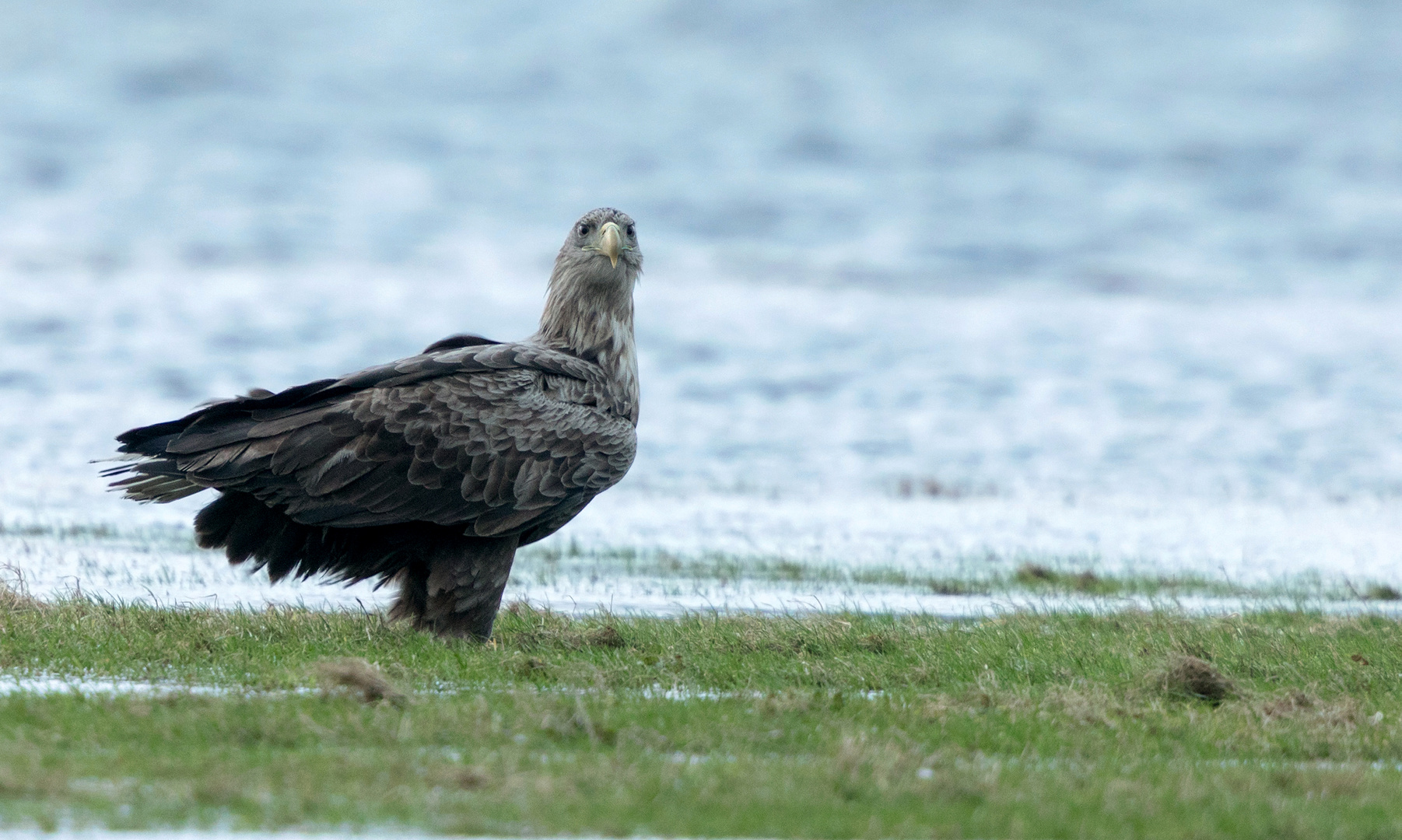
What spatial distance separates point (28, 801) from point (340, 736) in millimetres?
1372

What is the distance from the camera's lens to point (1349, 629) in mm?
10711

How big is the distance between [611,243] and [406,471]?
7.94ft

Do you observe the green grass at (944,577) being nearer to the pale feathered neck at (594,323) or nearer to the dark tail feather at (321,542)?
the pale feathered neck at (594,323)

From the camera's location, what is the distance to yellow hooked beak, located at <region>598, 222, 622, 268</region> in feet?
36.1

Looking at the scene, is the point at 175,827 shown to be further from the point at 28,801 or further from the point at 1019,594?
the point at 1019,594

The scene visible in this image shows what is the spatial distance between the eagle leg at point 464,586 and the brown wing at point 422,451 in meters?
0.18

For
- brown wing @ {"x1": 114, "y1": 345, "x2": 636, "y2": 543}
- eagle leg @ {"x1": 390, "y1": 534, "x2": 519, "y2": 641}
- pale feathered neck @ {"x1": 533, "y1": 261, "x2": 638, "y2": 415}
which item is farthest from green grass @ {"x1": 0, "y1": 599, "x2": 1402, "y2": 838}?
pale feathered neck @ {"x1": 533, "y1": 261, "x2": 638, "y2": 415}

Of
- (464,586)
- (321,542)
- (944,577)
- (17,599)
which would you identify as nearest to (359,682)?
(464,586)

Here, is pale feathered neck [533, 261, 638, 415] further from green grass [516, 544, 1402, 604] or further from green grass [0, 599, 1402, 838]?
green grass [516, 544, 1402, 604]

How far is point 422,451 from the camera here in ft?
30.9

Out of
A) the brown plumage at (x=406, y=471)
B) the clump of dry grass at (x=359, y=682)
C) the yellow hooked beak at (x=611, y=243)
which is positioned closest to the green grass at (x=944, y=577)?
the yellow hooked beak at (x=611, y=243)

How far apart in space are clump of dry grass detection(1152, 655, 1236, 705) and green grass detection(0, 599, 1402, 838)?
24 mm

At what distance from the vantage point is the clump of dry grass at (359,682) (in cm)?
684

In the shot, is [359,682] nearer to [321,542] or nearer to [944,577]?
[321,542]
